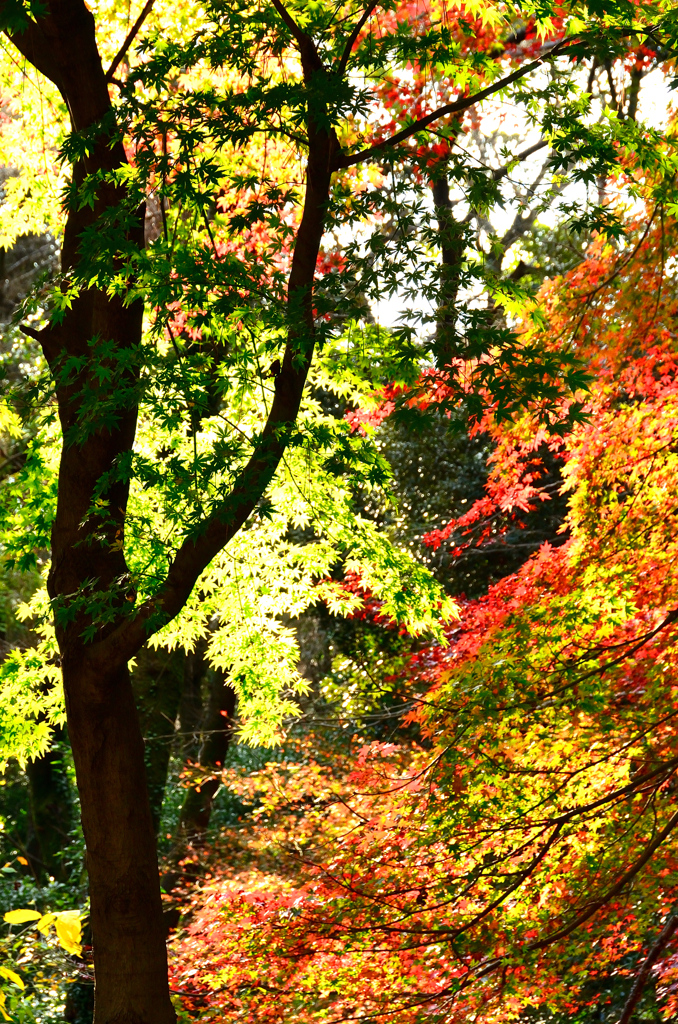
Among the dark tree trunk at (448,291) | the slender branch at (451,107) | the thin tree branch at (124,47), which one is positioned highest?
the thin tree branch at (124,47)

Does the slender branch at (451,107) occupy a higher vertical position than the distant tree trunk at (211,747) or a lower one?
higher

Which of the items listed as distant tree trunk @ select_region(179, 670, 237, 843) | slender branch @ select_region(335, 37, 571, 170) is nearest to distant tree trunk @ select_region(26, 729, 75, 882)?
distant tree trunk @ select_region(179, 670, 237, 843)

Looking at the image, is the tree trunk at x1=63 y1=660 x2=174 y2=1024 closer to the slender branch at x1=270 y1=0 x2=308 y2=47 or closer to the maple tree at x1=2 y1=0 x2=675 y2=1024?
the maple tree at x1=2 y1=0 x2=675 y2=1024

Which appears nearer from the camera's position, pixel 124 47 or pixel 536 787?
pixel 536 787

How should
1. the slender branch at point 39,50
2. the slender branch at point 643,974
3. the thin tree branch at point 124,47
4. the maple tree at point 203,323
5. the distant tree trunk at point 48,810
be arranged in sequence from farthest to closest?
the distant tree trunk at point 48,810 → the thin tree branch at point 124,47 → the slender branch at point 39,50 → the slender branch at point 643,974 → the maple tree at point 203,323

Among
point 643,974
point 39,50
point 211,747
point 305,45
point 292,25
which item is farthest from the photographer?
point 211,747

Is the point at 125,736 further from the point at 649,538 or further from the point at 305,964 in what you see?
the point at 649,538

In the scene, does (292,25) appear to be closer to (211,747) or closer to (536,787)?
(536,787)

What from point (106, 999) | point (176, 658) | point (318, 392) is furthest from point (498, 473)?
point (318, 392)

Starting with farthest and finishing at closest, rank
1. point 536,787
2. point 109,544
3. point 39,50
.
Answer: point 39,50 → point 536,787 → point 109,544

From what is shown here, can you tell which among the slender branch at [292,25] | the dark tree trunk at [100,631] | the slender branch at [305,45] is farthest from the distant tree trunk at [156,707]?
the slender branch at [292,25]

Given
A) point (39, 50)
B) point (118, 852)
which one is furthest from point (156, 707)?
point (39, 50)

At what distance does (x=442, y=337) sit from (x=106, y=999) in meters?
3.22

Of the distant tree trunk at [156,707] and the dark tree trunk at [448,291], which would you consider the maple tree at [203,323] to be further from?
the distant tree trunk at [156,707]
